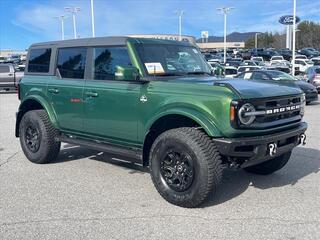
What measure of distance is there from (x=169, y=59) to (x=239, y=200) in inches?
83.7

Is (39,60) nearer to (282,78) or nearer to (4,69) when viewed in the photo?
(282,78)

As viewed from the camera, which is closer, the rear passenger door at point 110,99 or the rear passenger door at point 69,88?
the rear passenger door at point 110,99

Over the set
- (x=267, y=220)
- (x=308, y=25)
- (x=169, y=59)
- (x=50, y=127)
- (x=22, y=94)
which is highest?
(x=308, y=25)

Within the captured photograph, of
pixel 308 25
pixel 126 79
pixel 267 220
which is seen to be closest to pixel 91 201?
pixel 126 79

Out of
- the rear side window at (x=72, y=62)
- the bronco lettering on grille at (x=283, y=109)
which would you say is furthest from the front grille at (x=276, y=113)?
the rear side window at (x=72, y=62)

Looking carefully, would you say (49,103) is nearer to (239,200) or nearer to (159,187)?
(159,187)

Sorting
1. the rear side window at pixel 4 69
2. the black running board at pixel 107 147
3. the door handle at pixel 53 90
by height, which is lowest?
the black running board at pixel 107 147

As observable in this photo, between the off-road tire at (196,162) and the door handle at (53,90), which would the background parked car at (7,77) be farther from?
the off-road tire at (196,162)

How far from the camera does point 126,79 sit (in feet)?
18.4

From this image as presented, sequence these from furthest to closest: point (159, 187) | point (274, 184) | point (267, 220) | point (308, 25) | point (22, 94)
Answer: point (308, 25), point (22, 94), point (274, 184), point (159, 187), point (267, 220)

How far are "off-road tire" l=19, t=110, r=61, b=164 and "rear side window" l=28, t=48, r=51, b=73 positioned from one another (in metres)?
0.73

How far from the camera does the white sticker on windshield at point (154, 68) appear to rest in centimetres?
584

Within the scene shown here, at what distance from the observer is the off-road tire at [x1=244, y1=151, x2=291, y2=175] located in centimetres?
638

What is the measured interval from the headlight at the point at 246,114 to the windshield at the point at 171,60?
1.44m
